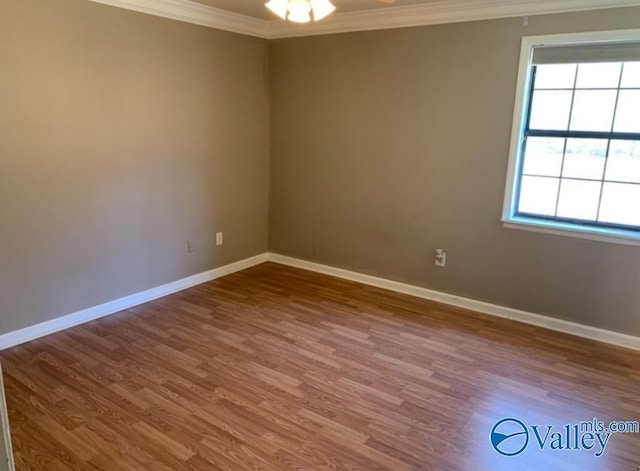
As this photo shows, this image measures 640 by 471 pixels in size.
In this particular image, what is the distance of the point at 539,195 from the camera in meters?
3.51

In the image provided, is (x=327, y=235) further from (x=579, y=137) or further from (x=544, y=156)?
(x=579, y=137)

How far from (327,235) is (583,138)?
90.8 inches

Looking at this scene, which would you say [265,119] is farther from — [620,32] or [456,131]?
[620,32]

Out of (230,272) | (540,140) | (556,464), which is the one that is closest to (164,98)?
(230,272)

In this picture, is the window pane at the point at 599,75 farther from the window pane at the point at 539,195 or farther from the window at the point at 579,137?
the window pane at the point at 539,195

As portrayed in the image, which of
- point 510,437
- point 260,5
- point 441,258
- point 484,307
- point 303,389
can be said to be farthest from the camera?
point 441,258

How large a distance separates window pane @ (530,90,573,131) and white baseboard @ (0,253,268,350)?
2.94m

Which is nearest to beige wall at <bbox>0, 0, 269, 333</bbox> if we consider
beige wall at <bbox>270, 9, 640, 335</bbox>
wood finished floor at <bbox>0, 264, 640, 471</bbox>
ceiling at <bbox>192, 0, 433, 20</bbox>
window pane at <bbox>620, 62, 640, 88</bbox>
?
ceiling at <bbox>192, 0, 433, 20</bbox>

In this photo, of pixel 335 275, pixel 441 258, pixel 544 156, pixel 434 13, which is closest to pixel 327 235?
pixel 335 275

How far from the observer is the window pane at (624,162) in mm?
3101

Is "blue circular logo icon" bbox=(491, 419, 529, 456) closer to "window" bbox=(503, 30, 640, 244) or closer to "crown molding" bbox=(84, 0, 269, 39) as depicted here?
"window" bbox=(503, 30, 640, 244)

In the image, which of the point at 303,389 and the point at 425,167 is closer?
the point at 303,389

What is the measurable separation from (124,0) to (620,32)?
10.9ft

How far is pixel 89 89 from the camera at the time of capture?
3164 mm
